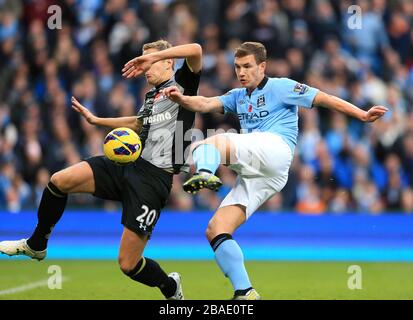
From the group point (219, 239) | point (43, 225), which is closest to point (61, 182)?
point (43, 225)

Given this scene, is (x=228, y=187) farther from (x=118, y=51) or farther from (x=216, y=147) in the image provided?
(x=216, y=147)

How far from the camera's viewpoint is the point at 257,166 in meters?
7.40

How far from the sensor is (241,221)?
7.54 metres

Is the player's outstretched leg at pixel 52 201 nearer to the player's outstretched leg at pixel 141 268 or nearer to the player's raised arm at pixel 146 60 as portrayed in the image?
the player's outstretched leg at pixel 141 268

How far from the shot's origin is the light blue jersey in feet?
24.6

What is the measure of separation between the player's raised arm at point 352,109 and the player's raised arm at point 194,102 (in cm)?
94

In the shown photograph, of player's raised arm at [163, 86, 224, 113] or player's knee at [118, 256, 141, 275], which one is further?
player's knee at [118, 256, 141, 275]

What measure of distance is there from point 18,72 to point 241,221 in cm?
874

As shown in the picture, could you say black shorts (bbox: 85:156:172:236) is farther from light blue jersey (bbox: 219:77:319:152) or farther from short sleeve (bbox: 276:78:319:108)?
short sleeve (bbox: 276:78:319:108)

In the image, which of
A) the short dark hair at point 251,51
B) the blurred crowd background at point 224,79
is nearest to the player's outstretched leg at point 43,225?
the short dark hair at point 251,51

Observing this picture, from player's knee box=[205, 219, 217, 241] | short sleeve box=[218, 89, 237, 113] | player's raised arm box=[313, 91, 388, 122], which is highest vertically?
short sleeve box=[218, 89, 237, 113]

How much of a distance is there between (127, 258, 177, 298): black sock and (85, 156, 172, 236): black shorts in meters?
0.32

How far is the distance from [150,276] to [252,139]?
1.57 meters

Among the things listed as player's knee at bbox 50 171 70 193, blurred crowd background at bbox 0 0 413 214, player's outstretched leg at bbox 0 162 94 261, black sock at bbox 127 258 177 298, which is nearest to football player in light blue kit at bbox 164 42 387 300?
black sock at bbox 127 258 177 298
